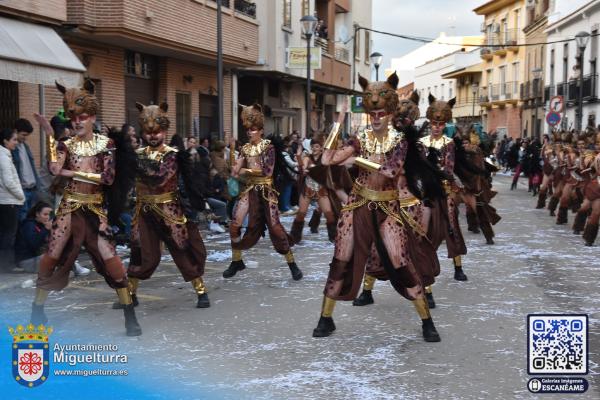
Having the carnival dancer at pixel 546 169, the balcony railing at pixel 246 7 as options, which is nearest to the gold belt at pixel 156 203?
the carnival dancer at pixel 546 169

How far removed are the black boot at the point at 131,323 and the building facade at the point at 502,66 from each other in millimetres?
45222

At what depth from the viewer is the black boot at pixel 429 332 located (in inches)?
245

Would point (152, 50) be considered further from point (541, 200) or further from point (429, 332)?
point (429, 332)

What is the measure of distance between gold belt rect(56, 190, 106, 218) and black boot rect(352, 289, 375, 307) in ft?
8.72

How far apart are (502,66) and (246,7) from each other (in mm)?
35713

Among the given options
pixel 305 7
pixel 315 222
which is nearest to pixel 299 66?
pixel 305 7

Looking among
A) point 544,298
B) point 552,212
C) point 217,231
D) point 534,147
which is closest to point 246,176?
point 544,298

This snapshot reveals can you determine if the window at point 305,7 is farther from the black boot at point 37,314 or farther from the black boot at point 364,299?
the black boot at point 37,314

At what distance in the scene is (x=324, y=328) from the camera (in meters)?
6.38

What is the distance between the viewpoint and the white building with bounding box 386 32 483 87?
78250mm

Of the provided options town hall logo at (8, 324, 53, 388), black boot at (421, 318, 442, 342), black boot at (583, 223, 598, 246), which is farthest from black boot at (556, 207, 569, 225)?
town hall logo at (8, 324, 53, 388)

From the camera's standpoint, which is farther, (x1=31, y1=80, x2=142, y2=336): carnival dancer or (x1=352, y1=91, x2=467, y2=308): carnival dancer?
(x1=352, y1=91, x2=467, y2=308): carnival dancer

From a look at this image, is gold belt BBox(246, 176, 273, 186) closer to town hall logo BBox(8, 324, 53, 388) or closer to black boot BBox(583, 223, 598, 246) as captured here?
town hall logo BBox(8, 324, 53, 388)

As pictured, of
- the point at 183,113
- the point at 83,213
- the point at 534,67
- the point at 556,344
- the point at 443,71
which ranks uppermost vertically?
the point at 443,71
